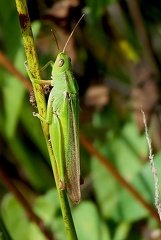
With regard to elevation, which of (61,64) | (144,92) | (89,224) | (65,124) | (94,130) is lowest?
(89,224)

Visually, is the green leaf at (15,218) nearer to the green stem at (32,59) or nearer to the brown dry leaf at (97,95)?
the brown dry leaf at (97,95)

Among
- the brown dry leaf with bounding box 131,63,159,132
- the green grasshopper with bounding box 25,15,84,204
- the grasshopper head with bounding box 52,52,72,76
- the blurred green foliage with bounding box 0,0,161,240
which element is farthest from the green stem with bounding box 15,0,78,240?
the brown dry leaf with bounding box 131,63,159,132

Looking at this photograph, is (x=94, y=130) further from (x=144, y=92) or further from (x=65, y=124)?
(x=65, y=124)

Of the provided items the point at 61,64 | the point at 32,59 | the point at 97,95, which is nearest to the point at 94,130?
the point at 97,95

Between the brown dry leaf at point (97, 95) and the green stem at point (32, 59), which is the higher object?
the green stem at point (32, 59)

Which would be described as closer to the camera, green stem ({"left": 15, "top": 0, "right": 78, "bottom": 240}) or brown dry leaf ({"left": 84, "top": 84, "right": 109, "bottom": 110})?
green stem ({"left": 15, "top": 0, "right": 78, "bottom": 240})

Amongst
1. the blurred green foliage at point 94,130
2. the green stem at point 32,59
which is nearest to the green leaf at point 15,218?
the blurred green foliage at point 94,130

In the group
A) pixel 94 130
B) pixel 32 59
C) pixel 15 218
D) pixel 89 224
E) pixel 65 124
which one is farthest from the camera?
pixel 94 130

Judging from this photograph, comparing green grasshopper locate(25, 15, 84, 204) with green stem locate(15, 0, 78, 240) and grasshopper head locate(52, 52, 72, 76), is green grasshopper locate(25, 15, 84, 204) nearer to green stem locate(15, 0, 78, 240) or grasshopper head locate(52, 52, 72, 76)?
grasshopper head locate(52, 52, 72, 76)
